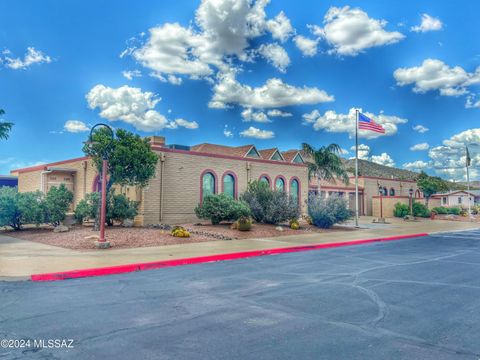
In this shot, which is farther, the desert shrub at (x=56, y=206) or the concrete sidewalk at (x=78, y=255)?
the desert shrub at (x=56, y=206)

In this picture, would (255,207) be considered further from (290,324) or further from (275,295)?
(290,324)

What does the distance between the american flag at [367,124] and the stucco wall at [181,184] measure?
8291 millimetres

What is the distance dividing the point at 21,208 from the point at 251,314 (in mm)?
16215

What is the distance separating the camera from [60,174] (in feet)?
91.4

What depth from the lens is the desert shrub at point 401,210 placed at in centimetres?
4110

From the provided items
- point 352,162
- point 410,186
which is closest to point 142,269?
point 410,186

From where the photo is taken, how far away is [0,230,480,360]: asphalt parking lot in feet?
14.8

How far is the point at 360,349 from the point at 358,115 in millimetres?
24106

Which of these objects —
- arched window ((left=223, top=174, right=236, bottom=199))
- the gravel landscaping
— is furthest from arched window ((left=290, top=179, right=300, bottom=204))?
the gravel landscaping

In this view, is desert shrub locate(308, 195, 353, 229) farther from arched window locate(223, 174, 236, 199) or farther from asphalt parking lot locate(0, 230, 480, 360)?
asphalt parking lot locate(0, 230, 480, 360)

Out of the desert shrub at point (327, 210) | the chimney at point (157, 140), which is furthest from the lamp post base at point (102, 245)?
the desert shrub at point (327, 210)

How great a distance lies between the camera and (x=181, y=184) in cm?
2298

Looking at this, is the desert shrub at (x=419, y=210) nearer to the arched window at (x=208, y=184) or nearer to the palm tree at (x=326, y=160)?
the palm tree at (x=326, y=160)

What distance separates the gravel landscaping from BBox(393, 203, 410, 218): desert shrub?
23.9m
